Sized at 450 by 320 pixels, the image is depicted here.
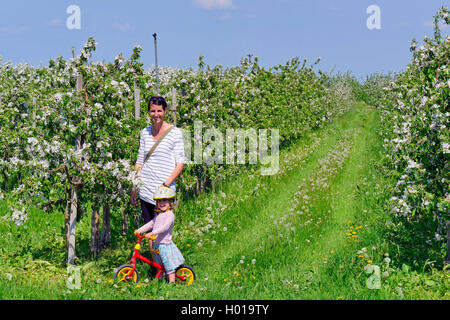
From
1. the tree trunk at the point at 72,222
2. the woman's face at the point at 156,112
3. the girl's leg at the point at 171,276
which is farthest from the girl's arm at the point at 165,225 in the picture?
the tree trunk at the point at 72,222

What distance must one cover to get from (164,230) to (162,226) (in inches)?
2.7

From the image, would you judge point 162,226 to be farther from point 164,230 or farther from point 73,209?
point 73,209

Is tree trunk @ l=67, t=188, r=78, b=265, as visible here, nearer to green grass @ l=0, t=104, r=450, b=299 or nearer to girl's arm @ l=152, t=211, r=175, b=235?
green grass @ l=0, t=104, r=450, b=299

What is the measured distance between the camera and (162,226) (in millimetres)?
5680

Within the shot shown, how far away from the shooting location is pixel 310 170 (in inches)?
591

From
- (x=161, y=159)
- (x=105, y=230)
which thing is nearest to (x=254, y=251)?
(x=161, y=159)

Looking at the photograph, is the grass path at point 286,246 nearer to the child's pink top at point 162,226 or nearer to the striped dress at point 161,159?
the child's pink top at point 162,226

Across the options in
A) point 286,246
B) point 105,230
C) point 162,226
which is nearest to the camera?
point 162,226

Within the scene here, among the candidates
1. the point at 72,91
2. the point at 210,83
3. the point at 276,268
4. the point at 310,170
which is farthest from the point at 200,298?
the point at 310,170

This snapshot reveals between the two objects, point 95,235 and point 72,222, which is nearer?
point 72,222

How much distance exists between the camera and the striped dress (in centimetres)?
595

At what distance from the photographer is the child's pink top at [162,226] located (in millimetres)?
5684

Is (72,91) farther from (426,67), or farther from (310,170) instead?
(310,170)

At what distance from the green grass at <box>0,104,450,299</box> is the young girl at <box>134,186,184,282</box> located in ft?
1.14
